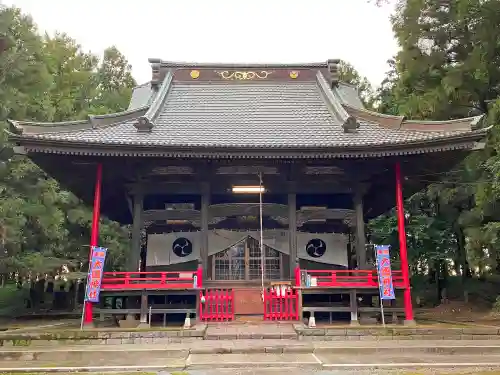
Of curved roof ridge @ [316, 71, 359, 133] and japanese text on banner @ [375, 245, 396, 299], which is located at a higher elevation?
curved roof ridge @ [316, 71, 359, 133]

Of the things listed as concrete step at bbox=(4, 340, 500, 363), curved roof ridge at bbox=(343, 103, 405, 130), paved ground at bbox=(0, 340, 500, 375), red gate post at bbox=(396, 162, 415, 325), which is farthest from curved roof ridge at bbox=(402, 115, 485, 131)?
concrete step at bbox=(4, 340, 500, 363)

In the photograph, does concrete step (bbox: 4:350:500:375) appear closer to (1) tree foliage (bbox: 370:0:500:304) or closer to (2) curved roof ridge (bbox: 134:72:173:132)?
(2) curved roof ridge (bbox: 134:72:173:132)

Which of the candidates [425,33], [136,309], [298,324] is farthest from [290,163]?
[425,33]

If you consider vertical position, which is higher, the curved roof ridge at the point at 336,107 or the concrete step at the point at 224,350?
the curved roof ridge at the point at 336,107

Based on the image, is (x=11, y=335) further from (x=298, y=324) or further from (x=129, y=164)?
(x=298, y=324)

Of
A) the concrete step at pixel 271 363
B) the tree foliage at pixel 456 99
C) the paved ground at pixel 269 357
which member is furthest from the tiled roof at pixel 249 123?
the concrete step at pixel 271 363

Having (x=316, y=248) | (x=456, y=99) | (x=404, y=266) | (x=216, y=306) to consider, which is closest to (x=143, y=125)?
(x=216, y=306)

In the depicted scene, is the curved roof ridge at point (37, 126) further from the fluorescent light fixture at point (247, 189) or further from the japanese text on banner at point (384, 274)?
the japanese text on banner at point (384, 274)

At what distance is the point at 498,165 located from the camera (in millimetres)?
14031

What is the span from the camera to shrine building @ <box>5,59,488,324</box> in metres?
12.3

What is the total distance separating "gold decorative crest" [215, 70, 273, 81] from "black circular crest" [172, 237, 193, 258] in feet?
26.6

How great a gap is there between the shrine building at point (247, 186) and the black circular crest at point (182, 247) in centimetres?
3

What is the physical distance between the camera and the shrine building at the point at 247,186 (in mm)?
12305

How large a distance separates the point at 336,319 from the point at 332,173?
4.65m
